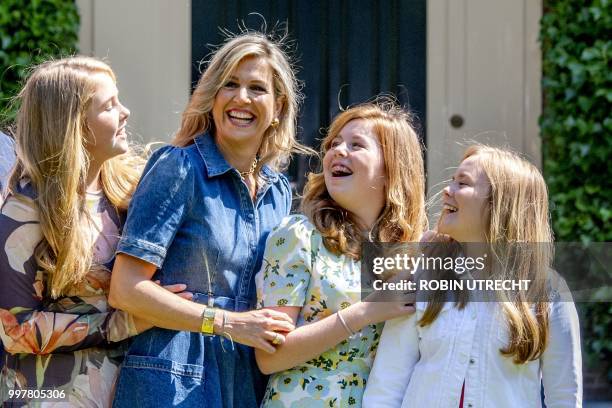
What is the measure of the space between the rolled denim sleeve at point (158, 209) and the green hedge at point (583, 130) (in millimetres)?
2965

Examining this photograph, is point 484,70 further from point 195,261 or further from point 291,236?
point 195,261

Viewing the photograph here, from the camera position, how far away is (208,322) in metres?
2.84

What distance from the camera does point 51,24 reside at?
17.6 feet

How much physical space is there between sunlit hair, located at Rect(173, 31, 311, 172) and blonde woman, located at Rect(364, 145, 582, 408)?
1.89ft

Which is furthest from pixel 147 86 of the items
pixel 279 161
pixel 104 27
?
pixel 279 161

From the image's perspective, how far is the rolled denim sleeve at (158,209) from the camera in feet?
9.30

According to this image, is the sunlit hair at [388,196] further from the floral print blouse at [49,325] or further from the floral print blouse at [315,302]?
the floral print blouse at [49,325]

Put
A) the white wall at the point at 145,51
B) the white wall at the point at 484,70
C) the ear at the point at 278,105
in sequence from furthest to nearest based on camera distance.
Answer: the white wall at the point at 484,70
the white wall at the point at 145,51
the ear at the point at 278,105

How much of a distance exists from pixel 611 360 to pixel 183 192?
11.0 ft

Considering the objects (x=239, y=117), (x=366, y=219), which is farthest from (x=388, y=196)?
(x=239, y=117)

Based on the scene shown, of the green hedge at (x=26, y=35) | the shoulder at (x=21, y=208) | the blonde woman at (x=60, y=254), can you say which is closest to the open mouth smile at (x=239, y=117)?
the blonde woman at (x=60, y=254)

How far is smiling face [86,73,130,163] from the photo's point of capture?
9.96ft

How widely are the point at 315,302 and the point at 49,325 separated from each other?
0.74 metres

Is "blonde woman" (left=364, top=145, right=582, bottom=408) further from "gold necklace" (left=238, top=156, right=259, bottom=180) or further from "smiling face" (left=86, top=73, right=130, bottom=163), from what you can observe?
"smiling face" (left=86, top=73, right=130, bottom=163)
